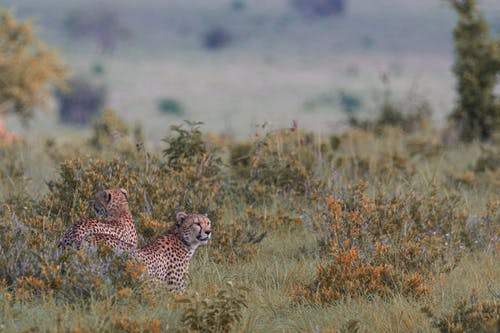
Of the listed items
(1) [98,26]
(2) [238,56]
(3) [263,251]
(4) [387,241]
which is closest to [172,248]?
(3) [263,251]

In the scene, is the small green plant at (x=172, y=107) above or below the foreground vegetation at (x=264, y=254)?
below

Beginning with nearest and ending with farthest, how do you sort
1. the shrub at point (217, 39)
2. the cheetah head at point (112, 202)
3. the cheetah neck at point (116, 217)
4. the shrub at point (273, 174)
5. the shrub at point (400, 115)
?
the cheetah neck at point (116, 217)
the cheetah head at point (112, 202)
the shrub at point (273, 174)
the shrub at point (400, 115)
the shrub at point (217, 39)

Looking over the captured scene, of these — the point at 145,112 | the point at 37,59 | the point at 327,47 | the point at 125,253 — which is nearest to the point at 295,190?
the point at 125,253

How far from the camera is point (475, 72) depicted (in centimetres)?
1836

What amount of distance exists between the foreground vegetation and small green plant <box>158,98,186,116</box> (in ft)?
162

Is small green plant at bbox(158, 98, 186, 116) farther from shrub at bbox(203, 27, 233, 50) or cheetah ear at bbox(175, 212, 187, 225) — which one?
cheetah ear at bbox(175, 212, 187, 225)

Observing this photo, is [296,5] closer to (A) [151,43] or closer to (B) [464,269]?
(A) [151,43]

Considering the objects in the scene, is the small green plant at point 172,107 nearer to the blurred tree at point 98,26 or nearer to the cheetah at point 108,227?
the blurred tree at point 98,26

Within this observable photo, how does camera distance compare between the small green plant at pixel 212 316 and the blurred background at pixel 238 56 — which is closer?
the small green plant at pixel 212 316

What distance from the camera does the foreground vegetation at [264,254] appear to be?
5.54m

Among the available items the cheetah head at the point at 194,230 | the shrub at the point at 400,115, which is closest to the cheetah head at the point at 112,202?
the cheetah head at the point at 194,230

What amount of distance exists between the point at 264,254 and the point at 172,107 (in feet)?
176

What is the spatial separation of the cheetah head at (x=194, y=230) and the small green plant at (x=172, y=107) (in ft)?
178

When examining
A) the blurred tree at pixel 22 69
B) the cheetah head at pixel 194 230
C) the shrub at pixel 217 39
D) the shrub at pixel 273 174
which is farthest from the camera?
the shrub at pixel 217 39
